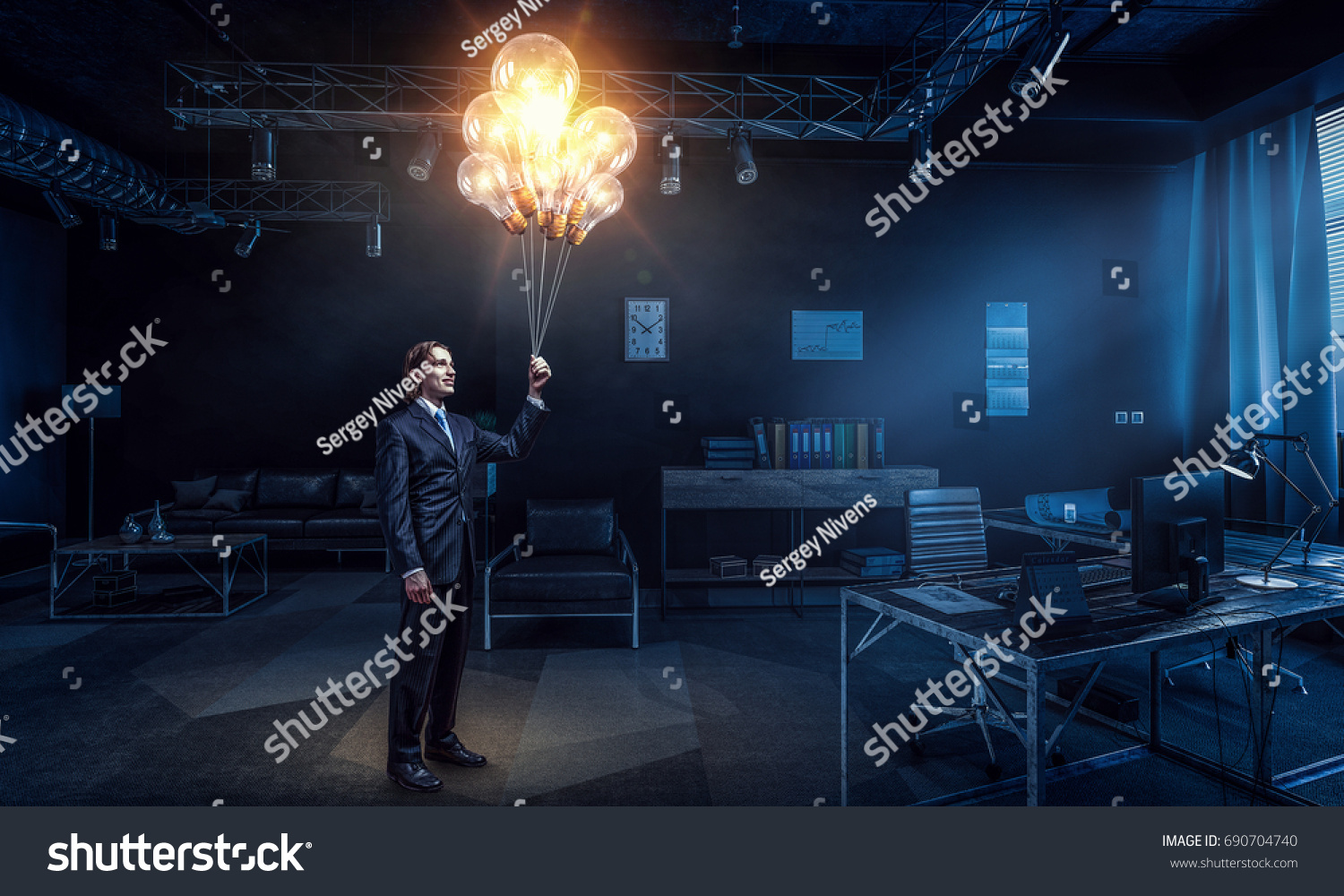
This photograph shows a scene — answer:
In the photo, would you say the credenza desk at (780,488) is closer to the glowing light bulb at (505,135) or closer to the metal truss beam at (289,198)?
the glowing light bulb at (505,135)

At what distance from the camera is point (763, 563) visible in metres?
4.97

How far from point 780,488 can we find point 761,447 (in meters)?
0.35

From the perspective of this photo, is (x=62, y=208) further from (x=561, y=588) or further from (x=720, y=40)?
(x=720, y=40)

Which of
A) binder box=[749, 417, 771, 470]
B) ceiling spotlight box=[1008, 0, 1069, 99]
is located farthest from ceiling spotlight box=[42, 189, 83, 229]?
ceiling spotlight box=[1008, 0, 1069, 99]

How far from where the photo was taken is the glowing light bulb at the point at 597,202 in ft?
8.62

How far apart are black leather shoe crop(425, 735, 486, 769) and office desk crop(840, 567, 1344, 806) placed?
56.5 inches

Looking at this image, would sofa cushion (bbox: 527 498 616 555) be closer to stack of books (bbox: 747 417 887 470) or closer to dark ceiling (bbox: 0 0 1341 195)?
stack of books (bbox: 747 417 887 470)

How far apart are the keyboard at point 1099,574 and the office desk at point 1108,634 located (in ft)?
0.17

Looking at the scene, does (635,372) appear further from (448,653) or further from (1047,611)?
(1047,611)

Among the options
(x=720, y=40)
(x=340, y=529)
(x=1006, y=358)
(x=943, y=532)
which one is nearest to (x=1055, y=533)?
(x=943, y=532)

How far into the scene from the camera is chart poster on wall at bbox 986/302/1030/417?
5.54 meters

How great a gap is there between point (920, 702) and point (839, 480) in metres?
1.91

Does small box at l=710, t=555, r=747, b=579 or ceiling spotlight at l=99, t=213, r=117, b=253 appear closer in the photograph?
small box at l=710, t=555, r=747, b=579
